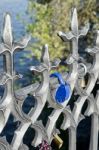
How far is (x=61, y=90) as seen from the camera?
254 centimetres

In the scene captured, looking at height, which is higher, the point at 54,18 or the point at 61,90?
the point at 54,18

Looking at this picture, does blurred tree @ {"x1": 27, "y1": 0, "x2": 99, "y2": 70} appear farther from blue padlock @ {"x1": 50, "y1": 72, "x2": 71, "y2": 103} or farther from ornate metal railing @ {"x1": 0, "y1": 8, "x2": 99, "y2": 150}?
blue padlock @ {"x1": 50, "y1": 72, "x2": 71, "y2": 103}

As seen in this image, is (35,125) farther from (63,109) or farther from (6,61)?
(6,61)

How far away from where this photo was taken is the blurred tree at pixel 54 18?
9484mm

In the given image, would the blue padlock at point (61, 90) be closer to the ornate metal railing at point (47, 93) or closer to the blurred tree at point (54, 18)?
the ornate metal railing at point (47, 93)

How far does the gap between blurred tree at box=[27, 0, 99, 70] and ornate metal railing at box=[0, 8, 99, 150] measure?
6.65 meters

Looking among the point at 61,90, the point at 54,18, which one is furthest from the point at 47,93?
the point at 54,18

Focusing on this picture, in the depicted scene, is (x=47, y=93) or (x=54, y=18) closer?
(x=47, y=93)

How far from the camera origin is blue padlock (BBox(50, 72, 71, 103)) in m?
2.52

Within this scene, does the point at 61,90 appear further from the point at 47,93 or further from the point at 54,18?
the point at 54,18

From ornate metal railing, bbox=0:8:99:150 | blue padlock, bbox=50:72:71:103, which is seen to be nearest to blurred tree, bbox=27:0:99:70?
ornate metal railing, bbox=0:8:99:150

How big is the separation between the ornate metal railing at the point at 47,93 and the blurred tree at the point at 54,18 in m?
6.65

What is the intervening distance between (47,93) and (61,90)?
0.37ft

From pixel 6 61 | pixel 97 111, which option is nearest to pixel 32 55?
pixel 97 111
